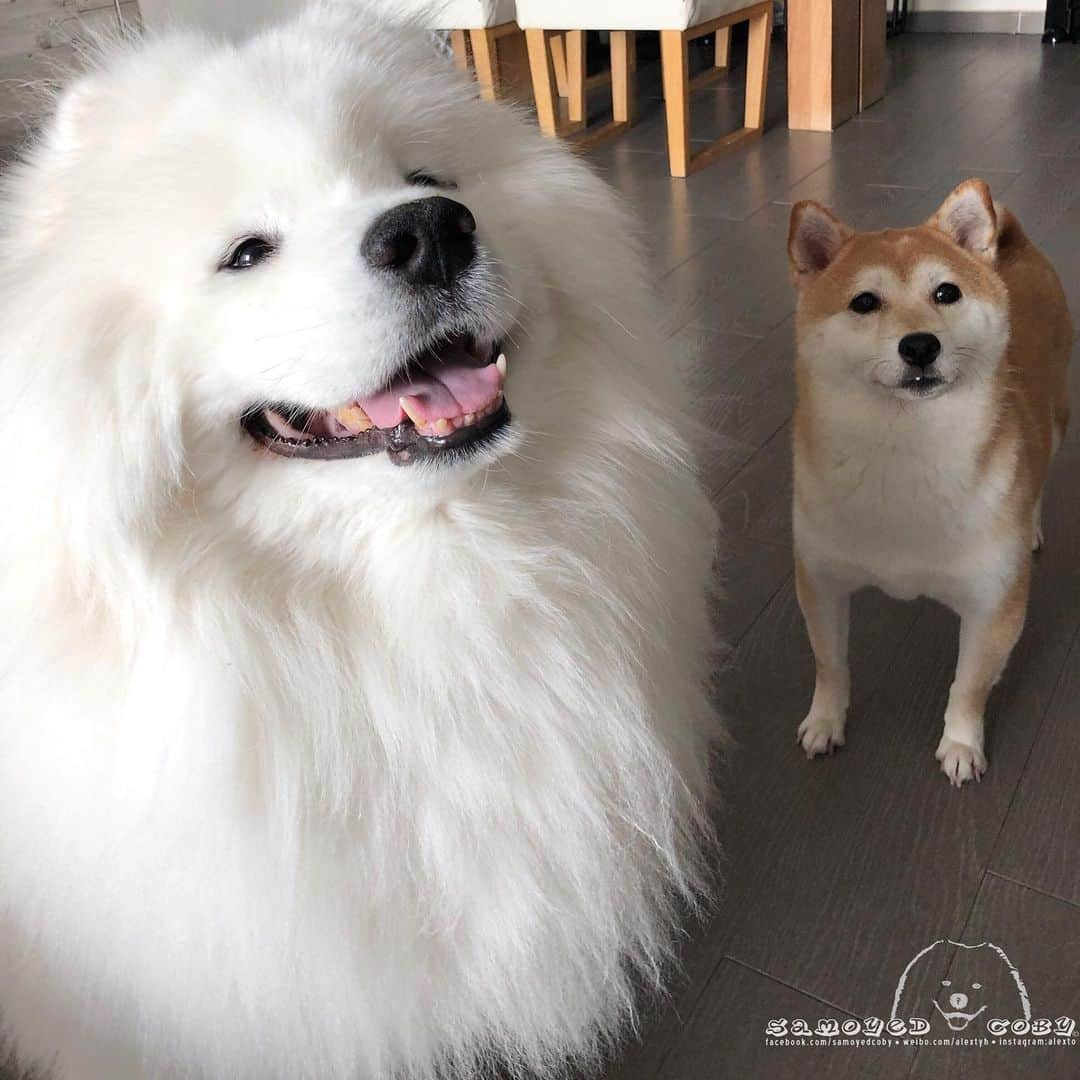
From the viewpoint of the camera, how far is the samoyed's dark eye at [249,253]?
0.66m

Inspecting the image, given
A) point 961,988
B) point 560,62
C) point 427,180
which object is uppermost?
point 427,180

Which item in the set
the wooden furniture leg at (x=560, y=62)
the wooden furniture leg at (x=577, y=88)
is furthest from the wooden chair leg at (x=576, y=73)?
the wooden furniture leg at (x=560, y=62)

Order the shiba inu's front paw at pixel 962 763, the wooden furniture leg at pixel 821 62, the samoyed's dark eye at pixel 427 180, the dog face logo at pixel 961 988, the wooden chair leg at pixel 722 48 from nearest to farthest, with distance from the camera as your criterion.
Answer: the samoyed's dark eye at pixel 427 180
the dog face logo at pixel 961 988
the shiba inu's front paw at pixel 962 763
the wooden furniture leg at pixel 821 62
the wooden chair leg at pixel 722 48

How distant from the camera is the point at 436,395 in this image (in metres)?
0.71

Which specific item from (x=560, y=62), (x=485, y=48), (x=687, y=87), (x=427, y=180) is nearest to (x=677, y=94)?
(x=687, y=87)

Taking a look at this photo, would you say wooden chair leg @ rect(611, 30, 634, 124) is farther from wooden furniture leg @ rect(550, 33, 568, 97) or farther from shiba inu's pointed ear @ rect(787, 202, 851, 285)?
shiba inu's pointed ear @ rect(787, 202, 851, 285)

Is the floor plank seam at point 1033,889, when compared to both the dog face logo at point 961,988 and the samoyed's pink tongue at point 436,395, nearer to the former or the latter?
the dog face logo at point 961,988

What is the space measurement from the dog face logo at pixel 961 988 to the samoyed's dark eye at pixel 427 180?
2.95 feet

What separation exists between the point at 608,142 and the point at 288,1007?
12.2 ft

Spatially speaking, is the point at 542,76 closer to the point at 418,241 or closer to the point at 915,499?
the point at 915,499

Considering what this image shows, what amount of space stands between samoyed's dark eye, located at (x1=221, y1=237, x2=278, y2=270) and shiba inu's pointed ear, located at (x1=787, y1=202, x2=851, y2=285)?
71 centimetres

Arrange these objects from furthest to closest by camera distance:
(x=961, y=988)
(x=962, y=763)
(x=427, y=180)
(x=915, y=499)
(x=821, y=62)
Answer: (x=821, y=62) < (x=962, y=763) < (x=915, y=499) < (x=961, y=988) < (x=427, y=180)

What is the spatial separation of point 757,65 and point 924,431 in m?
3.06

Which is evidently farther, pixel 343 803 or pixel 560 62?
pixel 560 62
